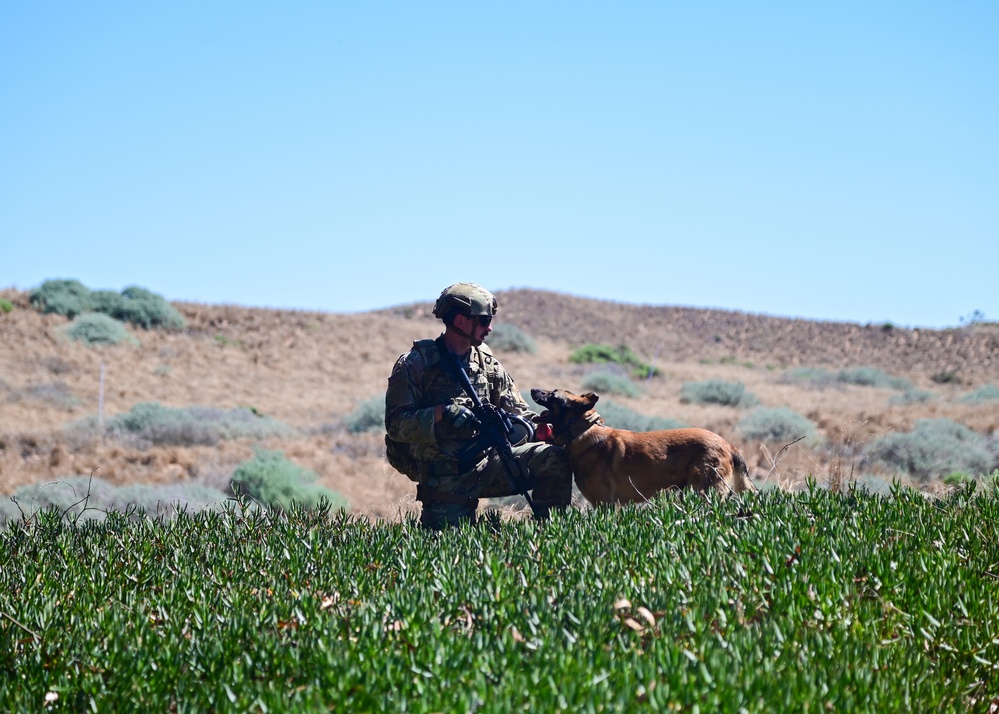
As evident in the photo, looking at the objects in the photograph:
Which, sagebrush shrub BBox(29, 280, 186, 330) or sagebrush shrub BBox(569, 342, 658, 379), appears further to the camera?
sagebrush shrub BBox(569, 342, 658, 379)

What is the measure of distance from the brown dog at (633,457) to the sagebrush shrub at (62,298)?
31.2 m

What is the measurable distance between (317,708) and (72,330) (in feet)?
104

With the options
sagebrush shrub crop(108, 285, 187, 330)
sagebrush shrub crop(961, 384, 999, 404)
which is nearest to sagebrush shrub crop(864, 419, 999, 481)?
sagebrush shrub crop(961, 384, 999, 404)

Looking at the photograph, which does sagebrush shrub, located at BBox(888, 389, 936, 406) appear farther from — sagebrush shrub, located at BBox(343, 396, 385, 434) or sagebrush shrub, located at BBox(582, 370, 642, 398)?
sagebrush shrub, located at BBox(343, 396, 385, 434)

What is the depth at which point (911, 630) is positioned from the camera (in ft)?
11.3

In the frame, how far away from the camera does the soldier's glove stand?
6.06 m

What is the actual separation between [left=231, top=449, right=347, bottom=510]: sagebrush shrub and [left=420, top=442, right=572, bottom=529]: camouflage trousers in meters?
8.50

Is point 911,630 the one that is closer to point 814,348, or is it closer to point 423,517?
point 423,517

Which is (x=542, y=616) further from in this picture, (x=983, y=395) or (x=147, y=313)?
(x=147, y=313)

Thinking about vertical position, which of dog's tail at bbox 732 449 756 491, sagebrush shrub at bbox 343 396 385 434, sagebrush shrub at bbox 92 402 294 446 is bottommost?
sagebrush shrub at bbox 92 402 294 446

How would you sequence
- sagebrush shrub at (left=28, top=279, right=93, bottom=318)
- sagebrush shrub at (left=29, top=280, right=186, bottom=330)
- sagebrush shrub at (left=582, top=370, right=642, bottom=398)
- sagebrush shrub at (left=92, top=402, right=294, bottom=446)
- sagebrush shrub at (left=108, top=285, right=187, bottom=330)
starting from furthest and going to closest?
sagebrush shrub at (left=108, top=285, right=187, bottom=330)
sagebrush shrub at (left=29, top=280, right=186, bottom=330)
sagebrush shrub at (left=28, top=279, right=93, bottom=318)
sagebrush shrub at (left=582, top=370, right=642, bottom=398)
sagebrush shrub at (left=92, top=402, right=294, bottom=446)

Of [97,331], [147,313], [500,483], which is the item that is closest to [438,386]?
[500,483]

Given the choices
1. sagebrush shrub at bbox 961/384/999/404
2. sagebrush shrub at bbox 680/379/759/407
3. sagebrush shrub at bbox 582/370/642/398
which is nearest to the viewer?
sagebrush shrub at bbox 680/379/759/407

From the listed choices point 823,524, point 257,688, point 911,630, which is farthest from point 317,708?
point 823,524
